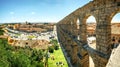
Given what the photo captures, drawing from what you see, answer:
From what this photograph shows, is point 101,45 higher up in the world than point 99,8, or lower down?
lower down

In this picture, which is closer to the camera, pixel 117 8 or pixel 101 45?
pixel 117 8

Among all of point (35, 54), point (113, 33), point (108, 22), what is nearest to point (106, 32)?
point (108, 22)

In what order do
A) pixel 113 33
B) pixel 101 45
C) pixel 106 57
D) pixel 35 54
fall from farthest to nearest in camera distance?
pixel 35 54 < pixel 113 33 < pixel 101 45 < pixel 106 57

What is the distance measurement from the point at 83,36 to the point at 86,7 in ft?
9.61

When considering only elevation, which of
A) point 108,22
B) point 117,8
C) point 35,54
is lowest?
point 35,54

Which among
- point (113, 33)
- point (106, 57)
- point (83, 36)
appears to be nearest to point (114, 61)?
point (106, 57)

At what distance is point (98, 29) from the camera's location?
913 centimetres

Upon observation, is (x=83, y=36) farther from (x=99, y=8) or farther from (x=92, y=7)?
(x=99, y=8)

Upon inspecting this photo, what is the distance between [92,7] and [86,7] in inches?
60.9

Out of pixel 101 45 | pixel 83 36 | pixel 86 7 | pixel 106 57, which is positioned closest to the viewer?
pixel 106 57

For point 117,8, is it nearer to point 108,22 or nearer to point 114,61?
point 108,22

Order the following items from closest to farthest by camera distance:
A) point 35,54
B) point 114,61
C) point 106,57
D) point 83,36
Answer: point 114,61, point 106,57, point 83,36, point 35,54

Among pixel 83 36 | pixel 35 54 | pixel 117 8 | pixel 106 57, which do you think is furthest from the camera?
pixel 35 54

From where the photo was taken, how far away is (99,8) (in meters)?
8.95
